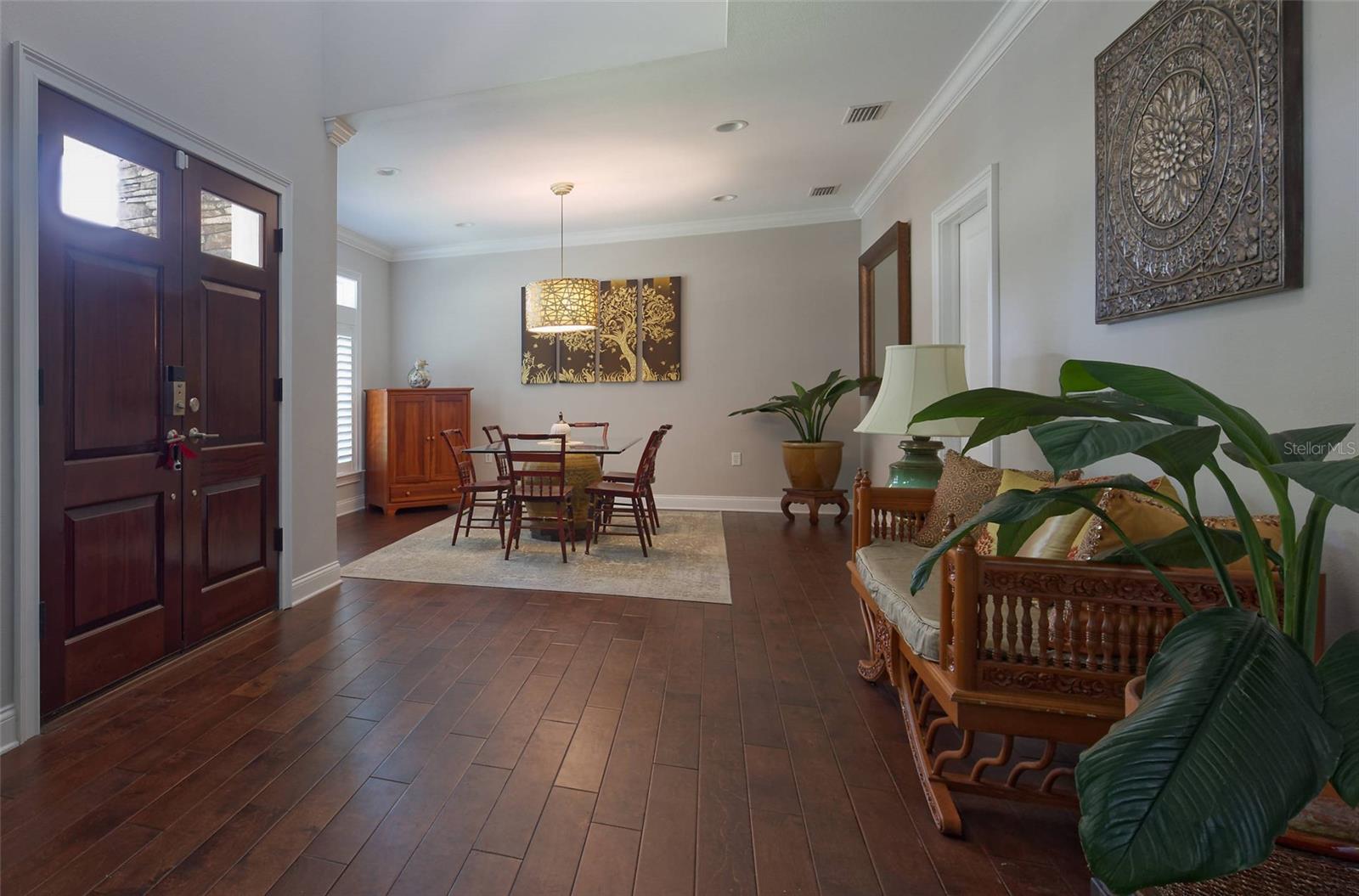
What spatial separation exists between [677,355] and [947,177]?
3.15 m

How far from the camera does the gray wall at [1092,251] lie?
1306 millimetres

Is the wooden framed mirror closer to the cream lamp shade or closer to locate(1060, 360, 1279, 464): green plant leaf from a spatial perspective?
the cream lamp shade

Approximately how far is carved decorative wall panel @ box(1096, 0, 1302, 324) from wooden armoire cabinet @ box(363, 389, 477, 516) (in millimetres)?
5396

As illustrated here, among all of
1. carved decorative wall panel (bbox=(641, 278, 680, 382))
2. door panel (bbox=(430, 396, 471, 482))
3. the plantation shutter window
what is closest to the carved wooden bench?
carved decorative wall panel (bbox=(641, 278, 680, 382))

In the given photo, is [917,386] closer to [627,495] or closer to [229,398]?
[627,495]

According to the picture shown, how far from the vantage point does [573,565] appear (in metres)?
4.02

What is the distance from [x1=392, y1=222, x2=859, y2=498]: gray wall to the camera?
5938mm

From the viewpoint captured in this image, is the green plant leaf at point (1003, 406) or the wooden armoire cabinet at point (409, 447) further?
the wooden armoire cabinet at point (409, 447)

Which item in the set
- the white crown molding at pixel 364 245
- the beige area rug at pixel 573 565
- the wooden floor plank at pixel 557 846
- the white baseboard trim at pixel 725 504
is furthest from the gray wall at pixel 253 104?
the white baseboard trim at pixel 725 504

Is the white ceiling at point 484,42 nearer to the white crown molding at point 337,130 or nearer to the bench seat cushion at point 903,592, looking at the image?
the white crown molding at point 337,130

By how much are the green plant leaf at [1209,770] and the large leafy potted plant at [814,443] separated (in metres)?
4.64

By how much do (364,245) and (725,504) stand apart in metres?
4.75

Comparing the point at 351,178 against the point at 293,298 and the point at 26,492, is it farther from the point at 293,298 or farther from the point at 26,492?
the point at 26,492

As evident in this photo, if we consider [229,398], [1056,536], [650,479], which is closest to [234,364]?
[229,398]
